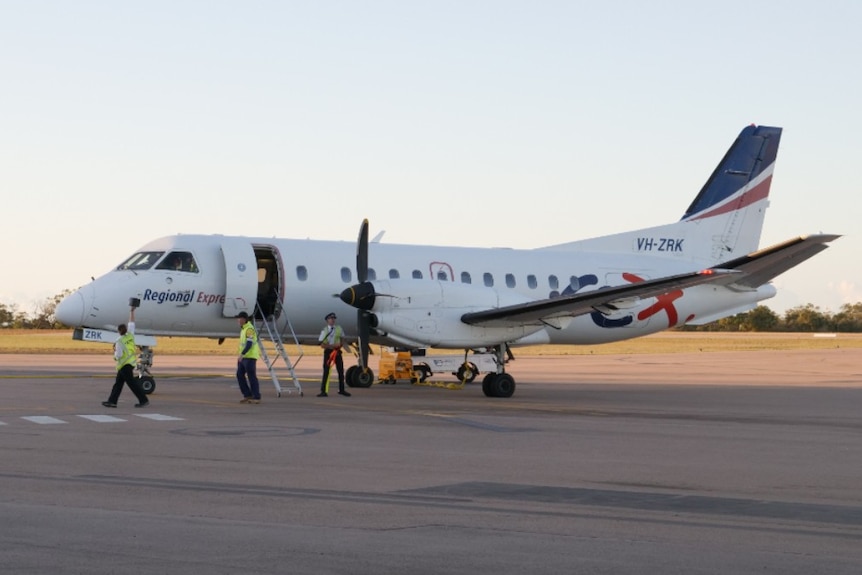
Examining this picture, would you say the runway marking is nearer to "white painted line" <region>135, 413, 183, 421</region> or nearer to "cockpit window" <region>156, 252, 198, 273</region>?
"white painted line" <region>135, 413, 183, 421</region>

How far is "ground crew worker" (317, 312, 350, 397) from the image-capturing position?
81.0 ft

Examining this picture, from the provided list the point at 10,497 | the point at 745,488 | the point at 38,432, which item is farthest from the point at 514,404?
the point at 10,497

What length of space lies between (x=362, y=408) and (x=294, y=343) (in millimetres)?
6554

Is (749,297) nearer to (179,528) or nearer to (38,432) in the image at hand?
(38,432)

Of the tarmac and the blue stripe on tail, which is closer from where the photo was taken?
the tarmac

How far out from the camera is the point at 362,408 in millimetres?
21422

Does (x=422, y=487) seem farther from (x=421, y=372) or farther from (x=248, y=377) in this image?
(x=421, y=372)

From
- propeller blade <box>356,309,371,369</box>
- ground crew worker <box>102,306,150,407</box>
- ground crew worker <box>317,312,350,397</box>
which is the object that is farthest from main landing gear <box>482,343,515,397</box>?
ground crew worker <box>102,306,150,407</box>

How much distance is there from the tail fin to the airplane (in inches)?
2.4

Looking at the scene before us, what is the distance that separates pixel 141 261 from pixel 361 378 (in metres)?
5.74

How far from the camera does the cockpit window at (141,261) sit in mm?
26266

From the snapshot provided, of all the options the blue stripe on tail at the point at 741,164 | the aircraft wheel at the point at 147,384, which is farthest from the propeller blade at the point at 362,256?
the blue stripe on tail at the point at 741,164

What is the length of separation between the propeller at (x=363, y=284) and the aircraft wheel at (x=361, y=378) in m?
0.58

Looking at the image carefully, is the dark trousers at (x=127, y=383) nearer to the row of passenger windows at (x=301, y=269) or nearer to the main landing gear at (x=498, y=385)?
the row of passenger windows at (x=301, y=269)
